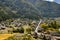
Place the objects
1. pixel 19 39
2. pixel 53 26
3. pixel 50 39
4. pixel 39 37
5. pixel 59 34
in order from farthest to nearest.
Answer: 1. pixel 53 26
2. pixel 59 34
3. pixel 39 37
4. pixel 50 39
5. pixel 19 39

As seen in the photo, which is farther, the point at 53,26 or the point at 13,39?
the point at 53,26

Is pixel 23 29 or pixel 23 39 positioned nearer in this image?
pixel 23 39

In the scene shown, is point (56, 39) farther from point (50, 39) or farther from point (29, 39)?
point (29, 39)

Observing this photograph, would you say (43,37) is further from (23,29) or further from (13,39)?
(23,29)

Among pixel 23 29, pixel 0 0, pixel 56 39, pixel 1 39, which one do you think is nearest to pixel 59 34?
pixel 56 39

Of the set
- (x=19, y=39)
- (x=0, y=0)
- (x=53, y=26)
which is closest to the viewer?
(x=19, y=39)

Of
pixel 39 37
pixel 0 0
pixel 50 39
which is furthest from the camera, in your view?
pixel 0 0

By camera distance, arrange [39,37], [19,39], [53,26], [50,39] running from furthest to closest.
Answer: [53,26] < [39,37] < [50,39] < [19,39]

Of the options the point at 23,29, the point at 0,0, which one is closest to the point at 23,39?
the point at 23,29
